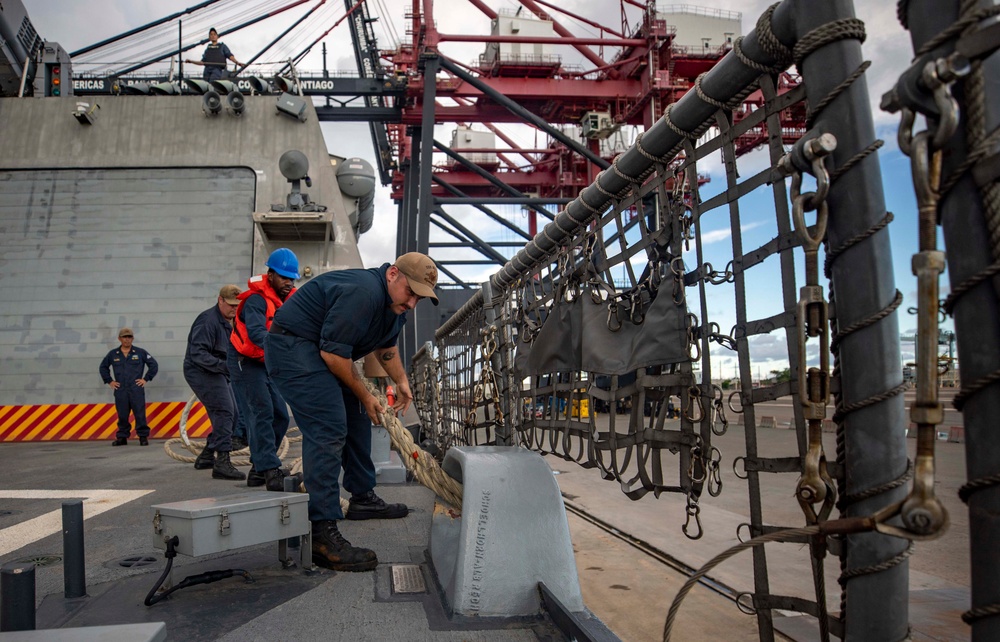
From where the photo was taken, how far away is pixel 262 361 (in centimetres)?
414

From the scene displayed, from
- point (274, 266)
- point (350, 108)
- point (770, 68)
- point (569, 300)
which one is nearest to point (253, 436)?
point (274, 266)

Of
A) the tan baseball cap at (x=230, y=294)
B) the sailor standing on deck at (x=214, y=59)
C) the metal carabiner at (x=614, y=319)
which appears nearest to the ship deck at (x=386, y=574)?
the metal carabiner at (x=614, y=319)

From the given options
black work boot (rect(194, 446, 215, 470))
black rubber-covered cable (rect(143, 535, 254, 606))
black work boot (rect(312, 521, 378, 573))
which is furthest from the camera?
black work boot (rect(194, 446, 215, 470))

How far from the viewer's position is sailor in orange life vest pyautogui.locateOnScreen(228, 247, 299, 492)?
4047 mm

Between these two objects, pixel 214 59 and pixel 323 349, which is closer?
pixel 323 349

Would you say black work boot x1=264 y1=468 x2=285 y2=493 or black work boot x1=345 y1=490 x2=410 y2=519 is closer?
black work boot x1=345 y1=490 x2=410 y2=519

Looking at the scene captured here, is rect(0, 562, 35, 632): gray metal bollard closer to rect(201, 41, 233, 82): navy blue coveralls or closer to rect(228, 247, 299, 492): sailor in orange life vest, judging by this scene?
rect(228, 247, 299, 492): sailor in orange life vest

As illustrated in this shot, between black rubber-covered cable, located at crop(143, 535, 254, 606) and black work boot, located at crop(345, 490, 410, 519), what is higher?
black rubber-covered cable, located at crop(143, 535, 254, 606)

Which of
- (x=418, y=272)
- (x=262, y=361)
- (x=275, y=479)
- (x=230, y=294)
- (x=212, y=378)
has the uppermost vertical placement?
(x=230, y=294)

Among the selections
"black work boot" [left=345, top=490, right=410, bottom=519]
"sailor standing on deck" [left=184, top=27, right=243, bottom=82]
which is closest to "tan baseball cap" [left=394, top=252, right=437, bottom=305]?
"black work boot" [left=345, top=490, right=410, bottom=519]

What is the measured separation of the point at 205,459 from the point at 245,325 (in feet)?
7.77

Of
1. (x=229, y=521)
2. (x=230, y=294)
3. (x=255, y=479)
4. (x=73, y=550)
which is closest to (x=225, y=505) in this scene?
(x=229, y=521)

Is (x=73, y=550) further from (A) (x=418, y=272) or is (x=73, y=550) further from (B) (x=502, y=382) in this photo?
(B) (x=502, y=382)

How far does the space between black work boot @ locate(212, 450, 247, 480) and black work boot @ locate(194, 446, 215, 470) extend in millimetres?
637
